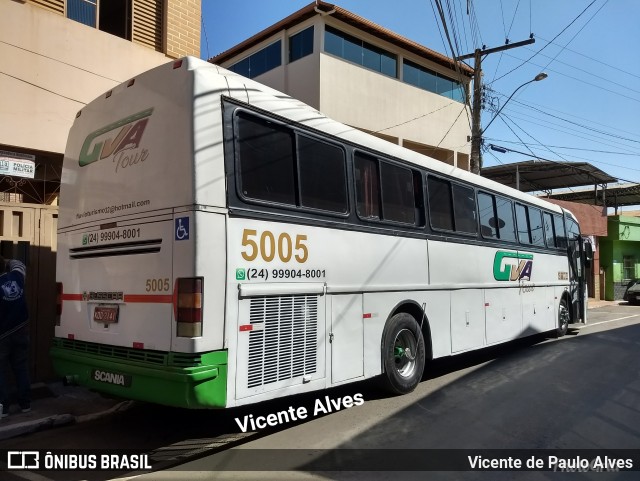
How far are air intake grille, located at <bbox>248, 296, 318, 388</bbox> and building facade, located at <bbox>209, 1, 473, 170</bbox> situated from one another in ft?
42.6

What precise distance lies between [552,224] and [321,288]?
883 centimetres

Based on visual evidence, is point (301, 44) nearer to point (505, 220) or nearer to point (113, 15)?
point (113, 15)

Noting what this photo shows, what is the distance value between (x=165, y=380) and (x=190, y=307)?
662mm

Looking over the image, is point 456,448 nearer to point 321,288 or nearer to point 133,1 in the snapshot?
point 321,288

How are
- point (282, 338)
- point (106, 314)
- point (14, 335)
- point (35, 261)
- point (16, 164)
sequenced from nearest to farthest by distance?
point (282, 338)
point (106, 314)
point (14, 335)
point (35, 261)
point (16, 164)

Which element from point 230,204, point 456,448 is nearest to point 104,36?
point 230,204

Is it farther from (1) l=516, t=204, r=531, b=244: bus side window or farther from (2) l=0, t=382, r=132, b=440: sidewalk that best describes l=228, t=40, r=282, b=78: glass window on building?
(2) l=0, t=382, r=132, b=440: sidewalk

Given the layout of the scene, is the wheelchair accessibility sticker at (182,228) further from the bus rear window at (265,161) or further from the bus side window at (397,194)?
the bus side window at (397,194)

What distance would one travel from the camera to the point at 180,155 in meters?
4.49

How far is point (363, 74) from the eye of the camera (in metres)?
18.8

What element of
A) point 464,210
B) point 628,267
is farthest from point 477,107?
point 628,267

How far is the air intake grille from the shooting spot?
470 cm

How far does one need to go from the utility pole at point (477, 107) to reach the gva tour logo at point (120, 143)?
12973 millimetres

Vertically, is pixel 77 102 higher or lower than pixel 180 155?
higher
